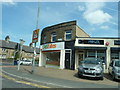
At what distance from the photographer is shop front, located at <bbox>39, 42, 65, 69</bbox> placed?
18.8 m

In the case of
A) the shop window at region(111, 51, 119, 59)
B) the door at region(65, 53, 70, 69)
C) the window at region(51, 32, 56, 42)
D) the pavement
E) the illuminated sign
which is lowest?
the pavement

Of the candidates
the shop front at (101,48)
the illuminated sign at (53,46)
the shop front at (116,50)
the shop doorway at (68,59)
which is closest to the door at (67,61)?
the shop doorway at (68,59)

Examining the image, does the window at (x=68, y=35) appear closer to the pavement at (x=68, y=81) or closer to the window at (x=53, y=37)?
the window at (x=53, y=37)

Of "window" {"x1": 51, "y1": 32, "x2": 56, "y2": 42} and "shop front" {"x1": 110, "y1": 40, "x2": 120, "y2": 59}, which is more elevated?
"window" {"x1": 51, "y1": 32, "x2": 56, "y2": 42}

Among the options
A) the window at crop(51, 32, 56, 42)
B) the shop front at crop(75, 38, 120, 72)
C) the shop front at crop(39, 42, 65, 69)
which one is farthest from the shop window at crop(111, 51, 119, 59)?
the window at crop(51, 32, 56, 42)

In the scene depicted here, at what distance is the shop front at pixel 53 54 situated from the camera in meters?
18.8

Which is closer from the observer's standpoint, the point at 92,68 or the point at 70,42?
the point at 92,68

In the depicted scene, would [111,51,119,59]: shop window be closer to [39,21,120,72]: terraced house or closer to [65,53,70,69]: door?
[39,21,120,72]: terraced house

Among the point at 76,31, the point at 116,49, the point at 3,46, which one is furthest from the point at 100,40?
the point at 3,46

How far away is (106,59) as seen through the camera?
1636 centimetres

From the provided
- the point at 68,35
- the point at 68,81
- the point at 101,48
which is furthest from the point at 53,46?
the point at 68,81

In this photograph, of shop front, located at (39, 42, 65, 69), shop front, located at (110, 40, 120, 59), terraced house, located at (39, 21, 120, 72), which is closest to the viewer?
shop front, located at (110, 40, 120, 59)

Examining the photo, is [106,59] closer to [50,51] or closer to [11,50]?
[50,51]

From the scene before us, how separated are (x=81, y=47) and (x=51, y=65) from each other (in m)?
6.61
